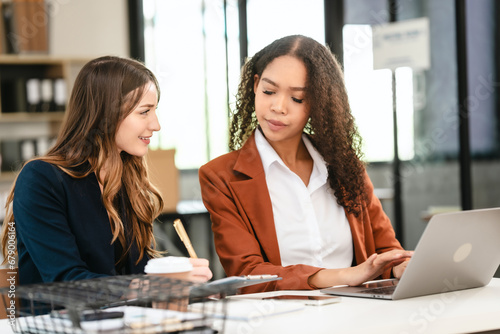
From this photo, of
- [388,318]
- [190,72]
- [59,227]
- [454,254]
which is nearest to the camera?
[388,318]

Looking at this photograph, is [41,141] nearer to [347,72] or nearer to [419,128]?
[347,72]

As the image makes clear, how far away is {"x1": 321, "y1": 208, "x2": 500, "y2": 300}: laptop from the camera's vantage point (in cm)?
147

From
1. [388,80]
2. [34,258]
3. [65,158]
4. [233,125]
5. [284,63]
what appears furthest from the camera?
[388,80]

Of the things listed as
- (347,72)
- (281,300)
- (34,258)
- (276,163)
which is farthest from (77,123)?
→ (347,72)

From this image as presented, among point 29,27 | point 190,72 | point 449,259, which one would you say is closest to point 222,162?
point 449,259

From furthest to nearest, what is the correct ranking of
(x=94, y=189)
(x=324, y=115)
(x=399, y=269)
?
1. (x=324, y=115)
2. (x=399, y=269)
3. (x=94, y=189)

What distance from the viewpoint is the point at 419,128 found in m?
4.41

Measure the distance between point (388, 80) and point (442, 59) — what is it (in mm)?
450

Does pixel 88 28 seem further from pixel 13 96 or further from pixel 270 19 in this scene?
pixel 270 19

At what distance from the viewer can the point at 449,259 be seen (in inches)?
61.1

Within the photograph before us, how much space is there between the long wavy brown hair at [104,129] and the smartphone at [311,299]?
1.64ft

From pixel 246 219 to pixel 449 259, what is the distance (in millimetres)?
664

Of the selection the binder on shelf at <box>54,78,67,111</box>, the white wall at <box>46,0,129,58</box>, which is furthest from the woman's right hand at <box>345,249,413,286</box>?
the white wall at <box>46,0,129,58</box>

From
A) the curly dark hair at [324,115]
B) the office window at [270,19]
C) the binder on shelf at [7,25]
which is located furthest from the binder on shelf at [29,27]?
the curly dark hair at [324,115]
